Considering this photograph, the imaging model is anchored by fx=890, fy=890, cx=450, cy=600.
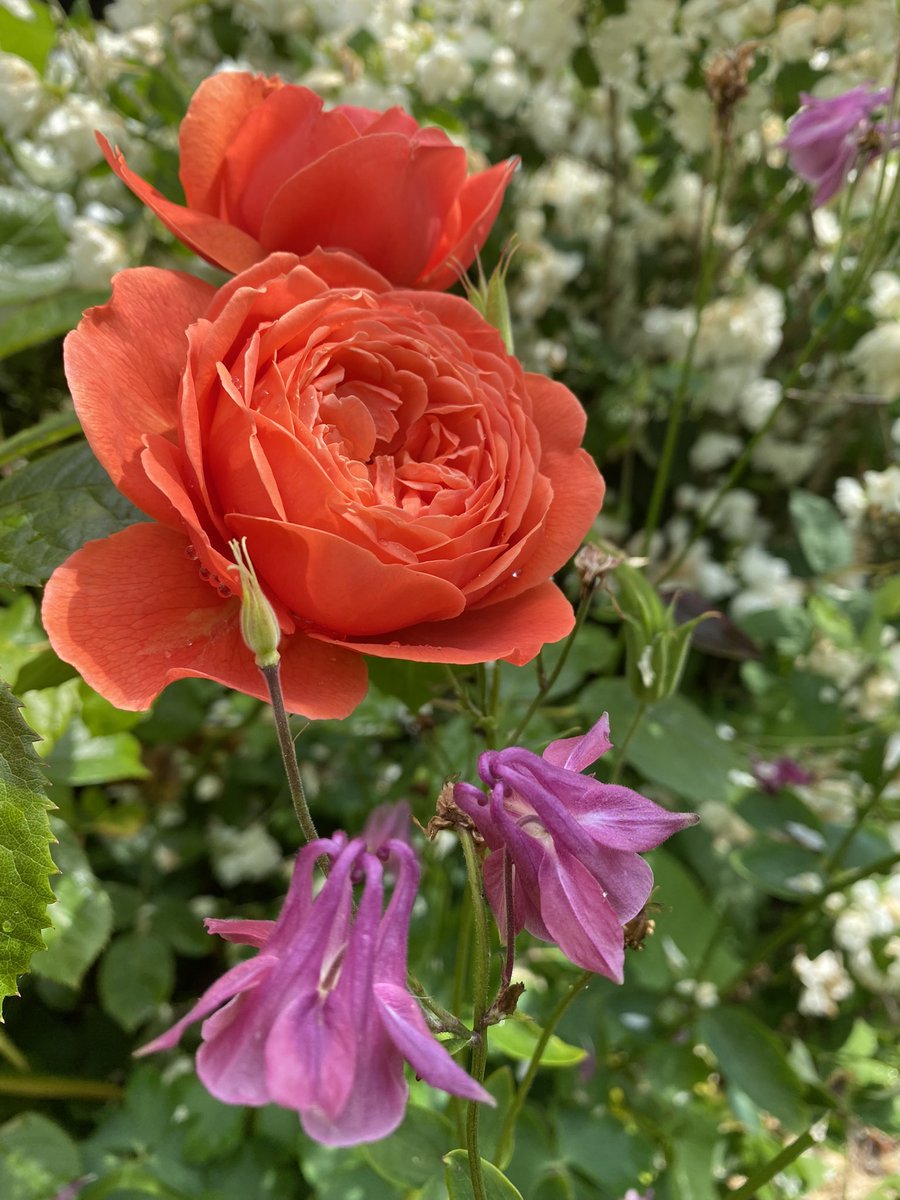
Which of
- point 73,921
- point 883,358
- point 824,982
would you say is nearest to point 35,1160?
point 73,921

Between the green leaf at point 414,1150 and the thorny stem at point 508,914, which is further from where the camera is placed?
the green leaf at point 414,1150

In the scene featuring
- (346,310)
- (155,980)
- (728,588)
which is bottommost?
(155,980)

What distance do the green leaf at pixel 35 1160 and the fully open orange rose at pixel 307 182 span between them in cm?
66

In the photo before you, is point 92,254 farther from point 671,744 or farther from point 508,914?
point 508,914

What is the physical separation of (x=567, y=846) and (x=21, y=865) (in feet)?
0.75

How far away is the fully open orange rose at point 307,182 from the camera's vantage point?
42 cm

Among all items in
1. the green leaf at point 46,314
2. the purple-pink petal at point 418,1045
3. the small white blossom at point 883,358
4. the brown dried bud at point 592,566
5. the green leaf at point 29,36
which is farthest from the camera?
the small white blossom at point 883,358

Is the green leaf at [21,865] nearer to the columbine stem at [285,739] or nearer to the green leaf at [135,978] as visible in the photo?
the columbine stem at [285,739]

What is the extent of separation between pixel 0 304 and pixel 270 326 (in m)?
0.36

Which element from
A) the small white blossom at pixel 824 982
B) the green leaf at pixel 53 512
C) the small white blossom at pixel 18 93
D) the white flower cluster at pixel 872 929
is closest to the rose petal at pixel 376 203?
the green leaf at pixel 53 512

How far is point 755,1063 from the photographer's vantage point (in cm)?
72

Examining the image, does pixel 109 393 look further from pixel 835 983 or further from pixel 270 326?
pixel 835 983

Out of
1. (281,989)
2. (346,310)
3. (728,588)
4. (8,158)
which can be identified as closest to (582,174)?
(728,588)

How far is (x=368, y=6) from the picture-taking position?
1013 millimetres
